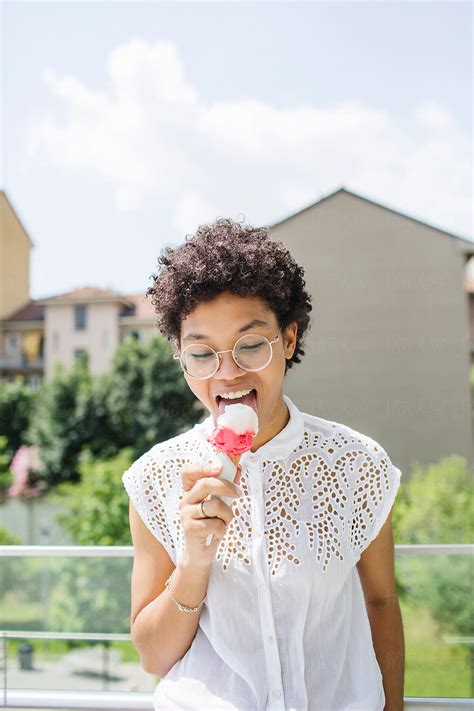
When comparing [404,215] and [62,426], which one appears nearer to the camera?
[404,215]

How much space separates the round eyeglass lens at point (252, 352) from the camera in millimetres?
938

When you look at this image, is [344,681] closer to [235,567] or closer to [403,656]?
[403,656]

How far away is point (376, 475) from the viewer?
106 centimetres

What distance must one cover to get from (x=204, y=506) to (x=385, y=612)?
16.7 inches

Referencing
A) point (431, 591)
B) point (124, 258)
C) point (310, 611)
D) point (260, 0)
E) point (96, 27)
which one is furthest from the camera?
point (124, 258)

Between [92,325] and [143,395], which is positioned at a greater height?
[92,325]

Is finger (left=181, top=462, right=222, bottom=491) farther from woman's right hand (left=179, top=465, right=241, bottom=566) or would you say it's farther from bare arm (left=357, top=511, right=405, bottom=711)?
bare arm (left=357, top=511, right=405, bottom=711)

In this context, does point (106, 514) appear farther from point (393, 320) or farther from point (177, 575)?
point (393, 320)

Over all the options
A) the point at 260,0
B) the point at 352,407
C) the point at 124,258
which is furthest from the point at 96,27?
the point at 124,258

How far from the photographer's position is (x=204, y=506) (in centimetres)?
82

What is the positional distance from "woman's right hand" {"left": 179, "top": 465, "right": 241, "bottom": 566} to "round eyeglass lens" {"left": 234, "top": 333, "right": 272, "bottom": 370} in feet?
0.57

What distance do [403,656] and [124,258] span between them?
62.5 feet

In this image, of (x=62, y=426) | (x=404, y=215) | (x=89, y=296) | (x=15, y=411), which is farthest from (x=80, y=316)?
(x=404, y=215)

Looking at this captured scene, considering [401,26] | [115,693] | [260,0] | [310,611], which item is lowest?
[115,693]
